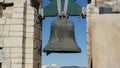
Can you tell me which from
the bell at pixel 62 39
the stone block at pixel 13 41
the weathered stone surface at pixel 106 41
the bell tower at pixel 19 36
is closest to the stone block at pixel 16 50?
the bell tower at pixel 19 36

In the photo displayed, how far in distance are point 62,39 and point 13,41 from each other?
6.10 ft

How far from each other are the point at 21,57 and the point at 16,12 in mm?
1738

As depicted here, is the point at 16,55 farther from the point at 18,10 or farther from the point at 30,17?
the point at 18,10

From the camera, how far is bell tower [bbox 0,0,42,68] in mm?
9891

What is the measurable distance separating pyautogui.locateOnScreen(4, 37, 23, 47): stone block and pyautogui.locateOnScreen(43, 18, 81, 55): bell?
3.24ft

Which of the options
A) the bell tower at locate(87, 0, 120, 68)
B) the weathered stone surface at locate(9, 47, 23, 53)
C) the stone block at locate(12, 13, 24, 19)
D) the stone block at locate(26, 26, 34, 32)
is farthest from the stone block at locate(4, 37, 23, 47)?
the bell tower at locate(87, 0, 120, 68)

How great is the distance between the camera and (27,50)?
33.0ft

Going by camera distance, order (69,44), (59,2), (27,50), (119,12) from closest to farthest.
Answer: (119,12), (69,44), (27,50), (59,2)

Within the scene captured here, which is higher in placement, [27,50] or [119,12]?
[119,12]

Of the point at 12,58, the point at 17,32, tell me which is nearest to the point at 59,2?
the point at 17,32

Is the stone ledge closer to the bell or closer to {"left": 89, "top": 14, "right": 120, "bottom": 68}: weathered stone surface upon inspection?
the bell

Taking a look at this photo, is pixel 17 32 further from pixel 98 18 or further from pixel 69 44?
pixel 98 18

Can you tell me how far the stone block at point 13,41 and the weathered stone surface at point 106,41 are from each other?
7.98 meters

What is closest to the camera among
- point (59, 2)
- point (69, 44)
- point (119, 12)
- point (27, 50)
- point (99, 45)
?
point (99, 45)
